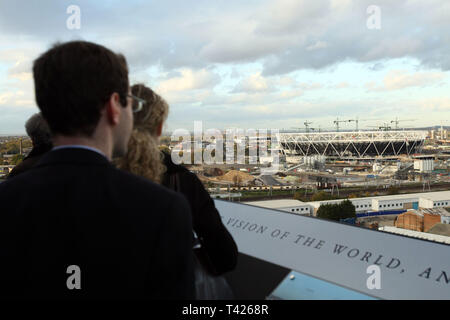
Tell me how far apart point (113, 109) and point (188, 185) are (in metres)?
0.21

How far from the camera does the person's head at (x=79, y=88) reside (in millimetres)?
240

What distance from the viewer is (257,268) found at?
702 mm

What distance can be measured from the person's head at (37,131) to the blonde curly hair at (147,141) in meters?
0.45

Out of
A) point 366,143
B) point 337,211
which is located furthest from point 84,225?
point 366,143

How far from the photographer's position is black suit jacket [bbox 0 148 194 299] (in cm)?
22

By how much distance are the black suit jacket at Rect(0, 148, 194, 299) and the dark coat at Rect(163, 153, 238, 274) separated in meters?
0.19

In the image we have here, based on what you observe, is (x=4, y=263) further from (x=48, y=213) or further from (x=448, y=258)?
(x=448, y=258)

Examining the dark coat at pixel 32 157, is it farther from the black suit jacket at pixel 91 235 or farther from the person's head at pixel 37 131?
the black suit jacket at pixel 91 235

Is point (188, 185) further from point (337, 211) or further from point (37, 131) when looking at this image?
point (337, 211)

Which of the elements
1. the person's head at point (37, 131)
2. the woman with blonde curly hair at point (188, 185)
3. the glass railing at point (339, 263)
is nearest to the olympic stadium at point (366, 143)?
the glass railing at point (339, 263)

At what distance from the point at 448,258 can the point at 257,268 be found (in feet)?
1.25

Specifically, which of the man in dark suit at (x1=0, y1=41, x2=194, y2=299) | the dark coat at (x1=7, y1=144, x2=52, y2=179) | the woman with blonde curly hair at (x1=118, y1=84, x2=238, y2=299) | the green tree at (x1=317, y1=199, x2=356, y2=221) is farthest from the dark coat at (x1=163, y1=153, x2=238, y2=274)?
the green tree at (x1=317, y1=199, x2=356, y2=221)
